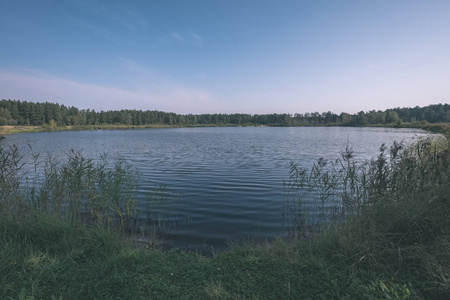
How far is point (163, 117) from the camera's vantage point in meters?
168

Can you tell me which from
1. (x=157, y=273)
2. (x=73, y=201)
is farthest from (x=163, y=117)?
(x=157, y=273)

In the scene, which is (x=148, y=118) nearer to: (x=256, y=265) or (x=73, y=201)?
(x=73, y=201)

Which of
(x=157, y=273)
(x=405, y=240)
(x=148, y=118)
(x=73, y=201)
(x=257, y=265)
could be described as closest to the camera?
(x=157, y=273)

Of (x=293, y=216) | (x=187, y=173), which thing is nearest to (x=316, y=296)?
(x=293, y=216)

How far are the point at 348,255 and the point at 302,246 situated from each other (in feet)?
3.14

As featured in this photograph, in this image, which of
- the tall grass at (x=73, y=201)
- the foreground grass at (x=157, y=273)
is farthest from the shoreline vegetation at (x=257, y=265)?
the tall grass at (x=73, y=201)

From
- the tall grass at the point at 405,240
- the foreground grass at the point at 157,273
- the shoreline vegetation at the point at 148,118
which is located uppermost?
the shoreline vegetation at the point at 148,118

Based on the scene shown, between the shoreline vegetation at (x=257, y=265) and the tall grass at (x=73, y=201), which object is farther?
the tall grass at (x=73, y=201)

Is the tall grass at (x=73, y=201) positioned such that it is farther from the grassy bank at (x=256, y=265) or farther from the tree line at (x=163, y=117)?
the tree line at (x=163, y=117)

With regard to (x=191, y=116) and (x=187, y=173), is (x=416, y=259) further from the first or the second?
(x=191, y=116)

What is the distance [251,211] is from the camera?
851cm

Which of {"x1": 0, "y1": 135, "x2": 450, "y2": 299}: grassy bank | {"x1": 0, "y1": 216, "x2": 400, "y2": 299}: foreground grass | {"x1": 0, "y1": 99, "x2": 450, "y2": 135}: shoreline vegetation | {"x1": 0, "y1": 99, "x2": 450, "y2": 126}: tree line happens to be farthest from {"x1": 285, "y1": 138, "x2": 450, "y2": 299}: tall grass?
{"x1": 0, "y1": 99, "x2": 450, "y2": 126}: tree line

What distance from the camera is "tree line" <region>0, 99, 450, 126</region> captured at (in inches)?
4166

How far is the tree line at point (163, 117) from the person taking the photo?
347ft
